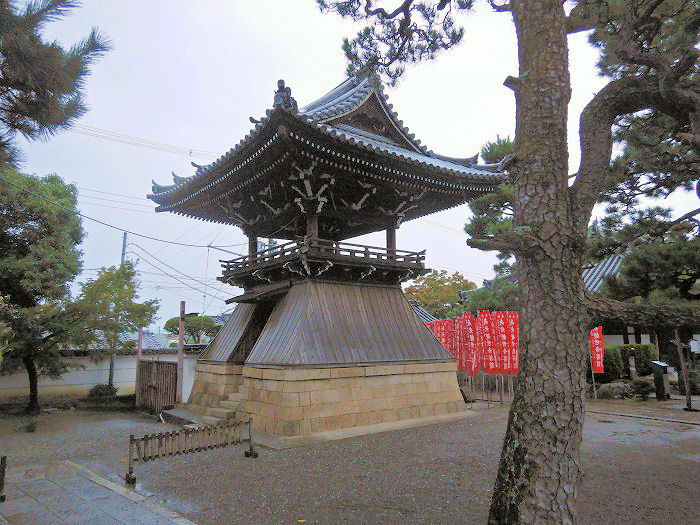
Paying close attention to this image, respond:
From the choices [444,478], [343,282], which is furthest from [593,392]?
[444,478]

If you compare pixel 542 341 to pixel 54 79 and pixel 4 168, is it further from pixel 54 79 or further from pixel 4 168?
pixel 4 168

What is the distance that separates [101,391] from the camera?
18.8 metres

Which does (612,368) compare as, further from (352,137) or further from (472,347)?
(352,137)

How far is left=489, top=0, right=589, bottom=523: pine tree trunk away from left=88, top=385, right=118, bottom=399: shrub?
19.8m

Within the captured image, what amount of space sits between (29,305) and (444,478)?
16.9m

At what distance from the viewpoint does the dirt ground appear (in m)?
5.23

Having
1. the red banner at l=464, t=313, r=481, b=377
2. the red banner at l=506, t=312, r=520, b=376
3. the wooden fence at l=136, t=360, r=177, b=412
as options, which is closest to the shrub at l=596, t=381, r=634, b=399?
the red banner at l=506, t=312, r=520, b=376

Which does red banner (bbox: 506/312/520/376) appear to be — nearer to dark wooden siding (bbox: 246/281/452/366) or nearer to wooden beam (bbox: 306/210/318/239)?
dark wooden siding (bbox: 246/281/452/366)

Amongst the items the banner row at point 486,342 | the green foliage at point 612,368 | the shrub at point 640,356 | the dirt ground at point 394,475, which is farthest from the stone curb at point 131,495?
the shrub at point 640,356

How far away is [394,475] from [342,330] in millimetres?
4922

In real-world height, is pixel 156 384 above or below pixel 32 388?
above

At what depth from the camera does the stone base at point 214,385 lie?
41.1 feet

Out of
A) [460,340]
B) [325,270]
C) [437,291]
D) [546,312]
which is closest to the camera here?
[546,312]

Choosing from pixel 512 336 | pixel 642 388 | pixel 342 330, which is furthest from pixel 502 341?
pixel 342 330
